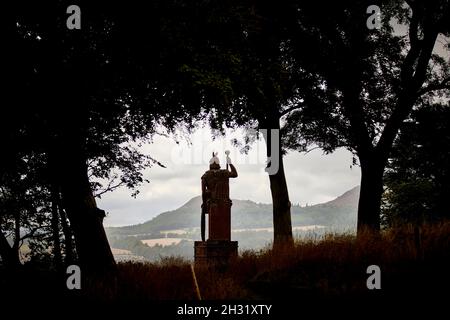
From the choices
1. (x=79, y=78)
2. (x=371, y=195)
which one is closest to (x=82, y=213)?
(x=79, y=78)

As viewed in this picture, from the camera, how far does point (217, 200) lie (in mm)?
15883

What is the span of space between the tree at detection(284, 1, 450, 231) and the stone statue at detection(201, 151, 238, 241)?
3.89 meters

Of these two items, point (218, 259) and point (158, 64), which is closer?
point (158, 64)

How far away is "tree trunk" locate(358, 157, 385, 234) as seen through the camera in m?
14.9

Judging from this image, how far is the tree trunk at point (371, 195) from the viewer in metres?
14.9

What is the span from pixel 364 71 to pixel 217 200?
6.53 m

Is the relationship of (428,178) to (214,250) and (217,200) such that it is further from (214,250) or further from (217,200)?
(214,250)

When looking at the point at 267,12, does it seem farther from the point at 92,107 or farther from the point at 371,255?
the point at 371,255

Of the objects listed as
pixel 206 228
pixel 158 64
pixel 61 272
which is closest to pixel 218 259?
pixel 206 228
